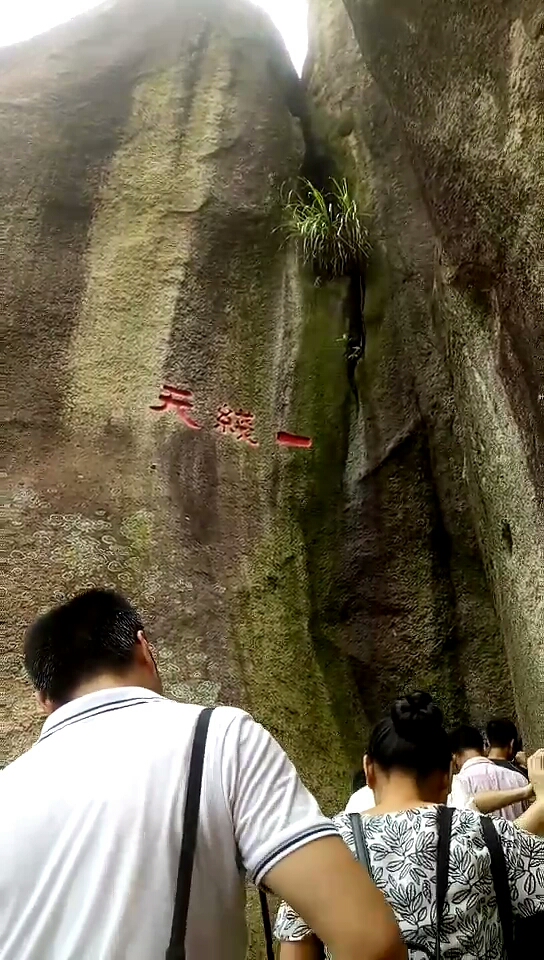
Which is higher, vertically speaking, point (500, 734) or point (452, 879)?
point (500, 734)

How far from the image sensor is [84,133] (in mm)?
6551

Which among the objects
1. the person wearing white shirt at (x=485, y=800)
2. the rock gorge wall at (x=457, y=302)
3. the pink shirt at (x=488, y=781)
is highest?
the rock gorge wall at (x=457, y=302)

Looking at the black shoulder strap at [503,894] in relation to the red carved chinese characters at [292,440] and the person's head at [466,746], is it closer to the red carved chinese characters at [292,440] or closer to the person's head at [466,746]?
the person's head at [466,746]

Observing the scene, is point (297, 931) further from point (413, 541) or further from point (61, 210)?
point (61, 210)

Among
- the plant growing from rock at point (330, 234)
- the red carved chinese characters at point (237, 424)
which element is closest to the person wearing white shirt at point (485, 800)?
the red carved chinese characters at point (237, 424)

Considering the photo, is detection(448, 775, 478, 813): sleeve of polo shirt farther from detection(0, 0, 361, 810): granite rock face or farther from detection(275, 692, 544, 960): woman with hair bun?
detection(0, 0, 361, 810): granite rock face

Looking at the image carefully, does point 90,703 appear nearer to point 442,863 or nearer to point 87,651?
point 87,651

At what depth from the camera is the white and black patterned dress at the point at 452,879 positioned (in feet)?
5.76

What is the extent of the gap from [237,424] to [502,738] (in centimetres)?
257

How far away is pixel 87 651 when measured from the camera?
63.1 inches

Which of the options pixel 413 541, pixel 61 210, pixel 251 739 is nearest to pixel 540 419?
pixel 413 541

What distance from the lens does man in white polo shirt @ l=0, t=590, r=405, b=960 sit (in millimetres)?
1246

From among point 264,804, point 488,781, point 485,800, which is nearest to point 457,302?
point 488,781

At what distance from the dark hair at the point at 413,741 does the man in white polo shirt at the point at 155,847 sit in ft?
2.15
